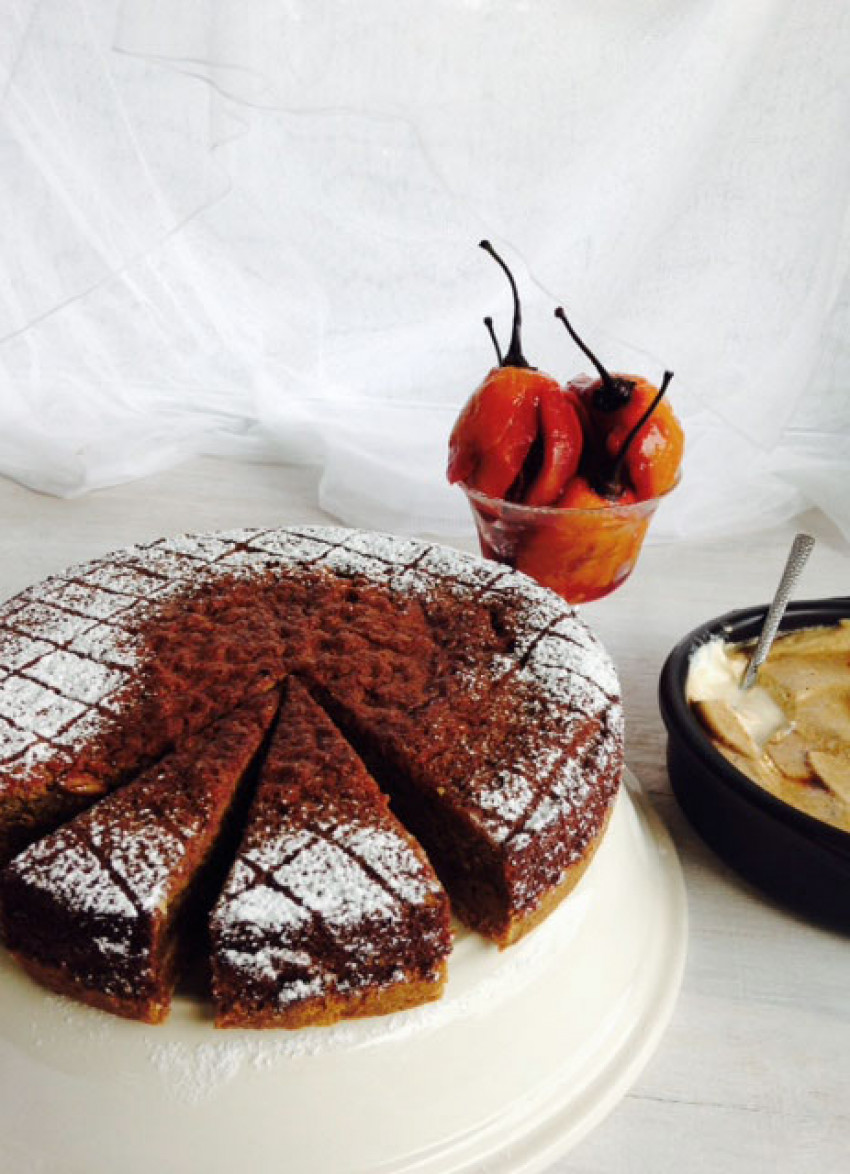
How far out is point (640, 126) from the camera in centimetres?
179

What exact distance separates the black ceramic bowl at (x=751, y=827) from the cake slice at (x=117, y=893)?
52 centimetres

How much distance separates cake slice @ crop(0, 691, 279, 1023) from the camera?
900mm

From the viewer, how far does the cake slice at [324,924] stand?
2.96 ft

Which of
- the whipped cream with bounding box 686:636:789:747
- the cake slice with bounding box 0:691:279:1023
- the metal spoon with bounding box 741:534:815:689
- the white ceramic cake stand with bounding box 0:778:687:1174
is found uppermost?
the metal spoon with bounding box 741:534:815:689

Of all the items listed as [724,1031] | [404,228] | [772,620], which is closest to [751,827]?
[724,1031]

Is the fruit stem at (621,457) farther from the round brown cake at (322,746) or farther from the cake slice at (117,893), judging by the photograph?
the cake slice at (117,893)

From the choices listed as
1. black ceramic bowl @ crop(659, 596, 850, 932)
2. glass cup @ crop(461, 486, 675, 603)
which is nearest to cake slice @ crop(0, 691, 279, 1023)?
black ceramic bowl @ crop(659, 596, 850, 932)

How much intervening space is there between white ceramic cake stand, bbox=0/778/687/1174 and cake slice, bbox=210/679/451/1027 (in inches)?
1.2

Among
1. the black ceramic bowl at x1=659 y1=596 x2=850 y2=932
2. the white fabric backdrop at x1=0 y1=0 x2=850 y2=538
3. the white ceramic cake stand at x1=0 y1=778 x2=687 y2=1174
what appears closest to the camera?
the white ceramic cake stand at x1=0 y1=778 x2=687 y2=1174

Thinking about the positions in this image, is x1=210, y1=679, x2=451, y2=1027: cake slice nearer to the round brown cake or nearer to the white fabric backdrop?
the round brown cake

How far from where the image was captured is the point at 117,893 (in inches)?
35.6

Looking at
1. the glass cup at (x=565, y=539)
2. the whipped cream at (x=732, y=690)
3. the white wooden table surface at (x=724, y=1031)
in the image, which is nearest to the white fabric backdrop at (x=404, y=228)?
the glass cup at (x=565, y=539)

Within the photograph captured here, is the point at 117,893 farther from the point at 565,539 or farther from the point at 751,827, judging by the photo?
the point at 565,539

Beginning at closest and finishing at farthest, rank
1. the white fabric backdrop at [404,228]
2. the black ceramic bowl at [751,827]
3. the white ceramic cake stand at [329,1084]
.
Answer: the white ceramic cake stand at [329,1084]
the black ceramic bowl at [751,827]
the white fabric backdrop at [404,228]
